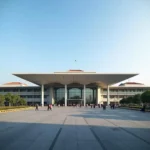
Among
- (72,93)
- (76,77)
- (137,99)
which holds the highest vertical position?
(76,77)

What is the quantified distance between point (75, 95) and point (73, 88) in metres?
2.52

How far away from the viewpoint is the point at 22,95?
4038 inches

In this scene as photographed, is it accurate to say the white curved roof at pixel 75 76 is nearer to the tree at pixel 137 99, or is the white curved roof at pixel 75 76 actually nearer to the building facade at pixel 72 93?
the tree at pixel 137 99

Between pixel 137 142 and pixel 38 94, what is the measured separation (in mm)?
94227

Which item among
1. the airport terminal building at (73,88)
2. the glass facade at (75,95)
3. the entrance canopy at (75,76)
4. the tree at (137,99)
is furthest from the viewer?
the glass facade at (75,95)

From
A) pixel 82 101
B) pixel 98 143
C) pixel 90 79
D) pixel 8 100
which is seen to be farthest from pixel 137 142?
pixel 82 101

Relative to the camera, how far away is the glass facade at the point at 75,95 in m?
96.8

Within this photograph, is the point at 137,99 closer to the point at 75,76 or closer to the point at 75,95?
the point at 75,76

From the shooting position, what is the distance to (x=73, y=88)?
97.6m

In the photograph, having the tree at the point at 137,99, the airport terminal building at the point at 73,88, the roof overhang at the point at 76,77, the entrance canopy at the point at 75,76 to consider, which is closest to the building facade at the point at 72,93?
the airport terminal building at the point at 73,88

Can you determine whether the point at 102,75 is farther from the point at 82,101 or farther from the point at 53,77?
the point at 82,101

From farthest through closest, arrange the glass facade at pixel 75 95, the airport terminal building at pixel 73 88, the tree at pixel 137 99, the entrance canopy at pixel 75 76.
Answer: the glass facade at pixel 75 95 < the airport terminal building at pixel 73 88 < the entrance canopy at pixel 75 76 < the tree at pixel 137 99

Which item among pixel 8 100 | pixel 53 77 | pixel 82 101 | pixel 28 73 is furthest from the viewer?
pixel 82 101

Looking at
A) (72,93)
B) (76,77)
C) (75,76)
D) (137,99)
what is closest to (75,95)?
(72,93)
